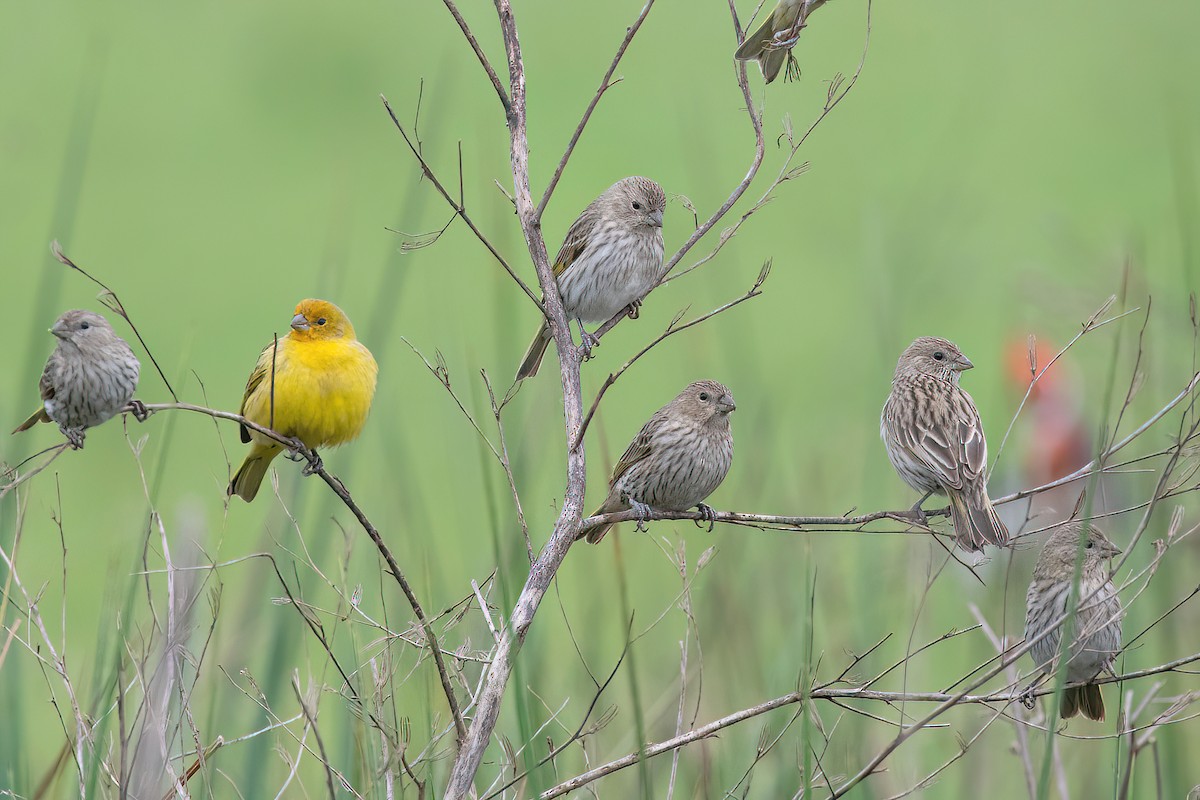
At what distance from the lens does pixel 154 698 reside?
360 centimetres

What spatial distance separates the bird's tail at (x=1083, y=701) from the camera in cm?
423

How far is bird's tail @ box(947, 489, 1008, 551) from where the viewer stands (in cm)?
419

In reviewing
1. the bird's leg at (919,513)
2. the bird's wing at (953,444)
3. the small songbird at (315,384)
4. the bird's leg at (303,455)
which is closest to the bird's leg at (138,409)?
the bird's leg at (303,455)

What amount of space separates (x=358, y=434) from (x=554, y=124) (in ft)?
37.0

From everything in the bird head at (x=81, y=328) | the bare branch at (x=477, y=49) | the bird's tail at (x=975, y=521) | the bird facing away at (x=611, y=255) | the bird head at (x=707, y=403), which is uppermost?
the bird facing away at (x=611, y=255)

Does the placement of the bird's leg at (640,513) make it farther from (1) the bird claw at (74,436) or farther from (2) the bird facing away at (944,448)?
(1) the bird claw at (74,436)

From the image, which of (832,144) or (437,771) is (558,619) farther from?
(832,144)

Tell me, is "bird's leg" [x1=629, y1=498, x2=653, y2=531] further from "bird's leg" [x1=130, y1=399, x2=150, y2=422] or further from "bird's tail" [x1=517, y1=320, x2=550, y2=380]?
"bird's leg" [x1=130, y1=399, x2=150, y2=422]

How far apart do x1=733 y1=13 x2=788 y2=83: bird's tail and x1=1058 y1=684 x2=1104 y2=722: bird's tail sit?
1958 millimetres

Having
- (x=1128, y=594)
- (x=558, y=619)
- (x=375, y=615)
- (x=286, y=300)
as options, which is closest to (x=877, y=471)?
(x=1128, y=594)

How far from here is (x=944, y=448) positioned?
4.59 m

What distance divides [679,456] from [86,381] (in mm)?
2374

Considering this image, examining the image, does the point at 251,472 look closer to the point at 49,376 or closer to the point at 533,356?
the point at 49,376

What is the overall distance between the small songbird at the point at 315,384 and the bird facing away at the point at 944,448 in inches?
62.8
